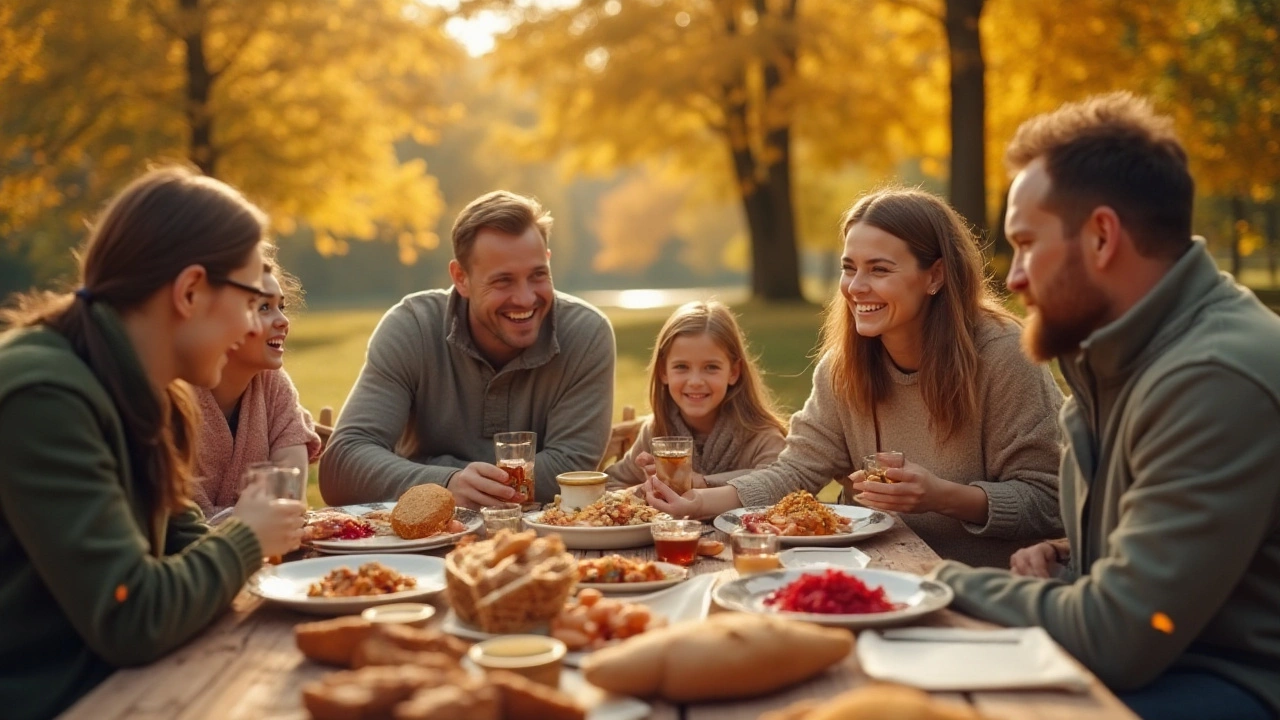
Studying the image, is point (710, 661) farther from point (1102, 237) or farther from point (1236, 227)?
point (1236, 227)

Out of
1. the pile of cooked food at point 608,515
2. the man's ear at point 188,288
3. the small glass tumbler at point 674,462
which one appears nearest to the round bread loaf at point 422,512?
the pile of cooked food at point 608,515

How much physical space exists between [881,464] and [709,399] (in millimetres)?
1630

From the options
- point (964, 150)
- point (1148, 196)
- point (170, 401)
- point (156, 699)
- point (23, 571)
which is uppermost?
point (964, 150)

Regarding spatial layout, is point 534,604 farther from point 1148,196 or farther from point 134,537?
point 1148,196

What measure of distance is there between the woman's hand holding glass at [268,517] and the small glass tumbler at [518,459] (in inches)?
44.1

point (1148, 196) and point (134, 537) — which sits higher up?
point (1148, 196)

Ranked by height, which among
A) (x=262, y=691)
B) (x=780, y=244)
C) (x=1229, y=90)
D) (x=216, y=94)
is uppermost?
(x=216, y=94)

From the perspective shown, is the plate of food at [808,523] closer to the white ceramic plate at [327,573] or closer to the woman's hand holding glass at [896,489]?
the woman's hand holding glass at [896,489]

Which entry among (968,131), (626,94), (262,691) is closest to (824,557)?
(262,691)

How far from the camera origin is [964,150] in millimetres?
15312

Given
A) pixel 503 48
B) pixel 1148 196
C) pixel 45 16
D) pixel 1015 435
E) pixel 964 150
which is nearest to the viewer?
pixel 1148 196

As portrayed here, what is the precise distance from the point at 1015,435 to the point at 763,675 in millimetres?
2314

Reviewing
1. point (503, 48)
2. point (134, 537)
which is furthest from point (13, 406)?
point (503, 48)

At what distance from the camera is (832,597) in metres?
2.61
